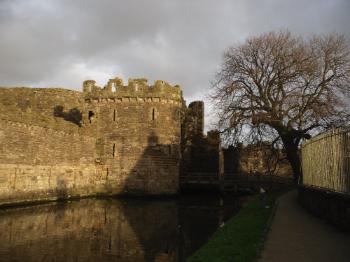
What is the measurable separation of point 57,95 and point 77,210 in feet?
40.5

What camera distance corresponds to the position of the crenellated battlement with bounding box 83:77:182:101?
2616 centimetres

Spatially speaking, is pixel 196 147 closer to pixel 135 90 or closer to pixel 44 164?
pixel 135 90

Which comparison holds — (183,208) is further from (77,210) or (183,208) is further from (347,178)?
(347,178)

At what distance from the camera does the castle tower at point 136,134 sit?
25.6 m

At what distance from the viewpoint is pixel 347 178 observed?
9.83 metres

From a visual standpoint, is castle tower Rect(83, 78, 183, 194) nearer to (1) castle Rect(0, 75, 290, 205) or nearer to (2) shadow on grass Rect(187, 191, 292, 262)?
(1) castle Rect(0, 75, 290, 205)

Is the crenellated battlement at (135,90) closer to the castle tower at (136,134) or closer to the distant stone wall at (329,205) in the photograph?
the castle tower at (136,134)

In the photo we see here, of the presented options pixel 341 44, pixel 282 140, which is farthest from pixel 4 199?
pixel 341 44

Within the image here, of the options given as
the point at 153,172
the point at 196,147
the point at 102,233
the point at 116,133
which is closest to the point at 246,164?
the point at 196,147

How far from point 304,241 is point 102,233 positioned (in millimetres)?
5949

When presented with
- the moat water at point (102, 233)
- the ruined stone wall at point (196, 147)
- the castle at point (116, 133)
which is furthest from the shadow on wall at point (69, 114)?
the moat water at point (102, 233)

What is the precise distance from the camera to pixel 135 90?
2620cm

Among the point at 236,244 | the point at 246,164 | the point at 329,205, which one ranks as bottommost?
the point at 236,244

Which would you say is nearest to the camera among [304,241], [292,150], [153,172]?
[304,241]
